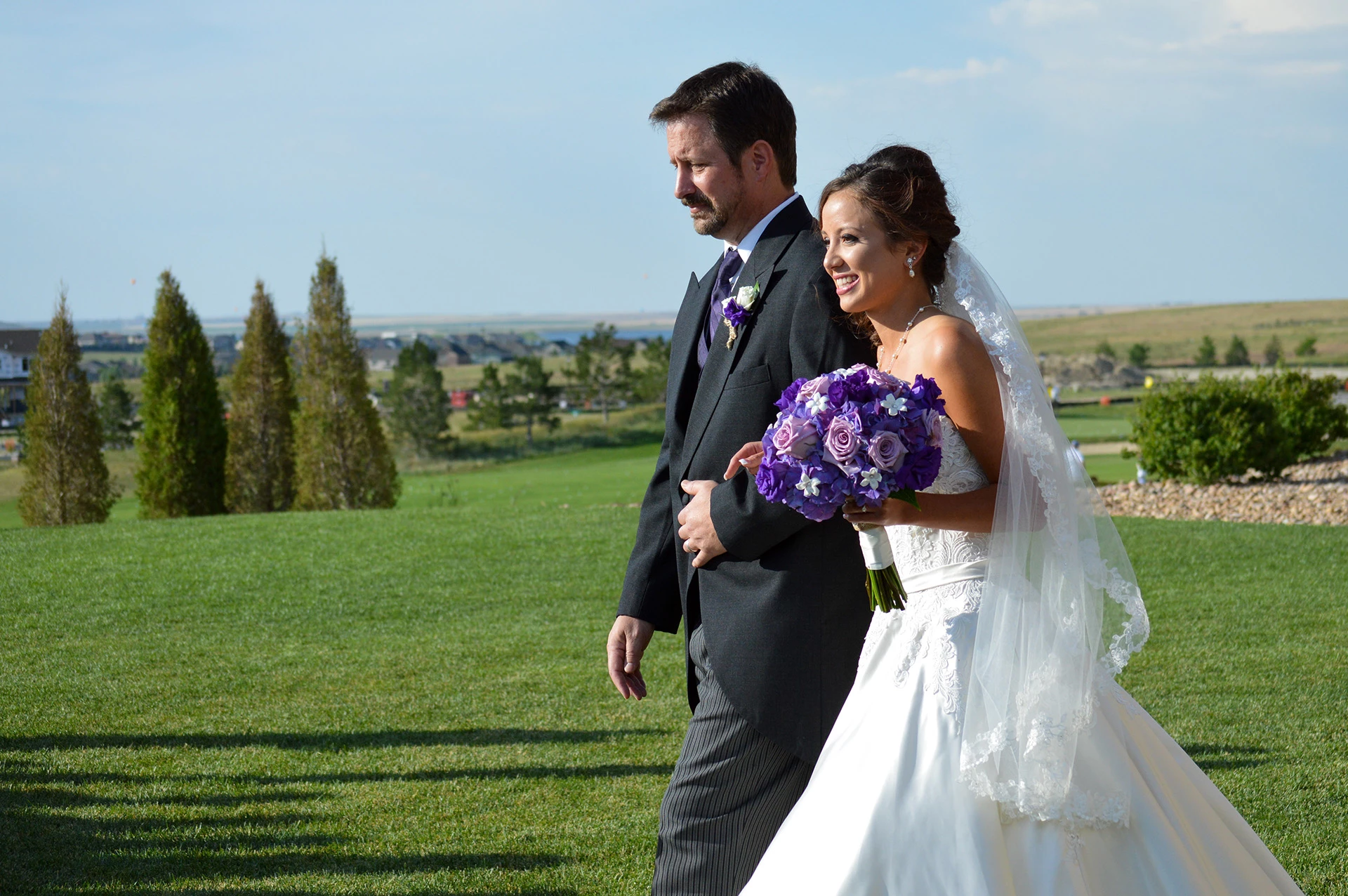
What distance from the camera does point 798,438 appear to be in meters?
2.61

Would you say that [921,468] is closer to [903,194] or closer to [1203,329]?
[903,194]

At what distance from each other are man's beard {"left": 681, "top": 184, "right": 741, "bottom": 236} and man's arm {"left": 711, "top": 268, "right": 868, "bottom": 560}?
1.23ft

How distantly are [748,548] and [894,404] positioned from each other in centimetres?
57

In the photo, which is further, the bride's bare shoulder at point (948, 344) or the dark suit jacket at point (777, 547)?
the dark suit jacket at point (777, 547)

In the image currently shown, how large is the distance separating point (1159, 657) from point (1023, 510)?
6033mm

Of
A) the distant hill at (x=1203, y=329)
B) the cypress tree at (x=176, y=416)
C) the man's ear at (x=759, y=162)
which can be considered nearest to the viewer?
the man's ear at (x=759, y=162)

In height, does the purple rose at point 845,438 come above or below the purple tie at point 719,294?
below

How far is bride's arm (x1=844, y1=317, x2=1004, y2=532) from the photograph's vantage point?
2.86 metres

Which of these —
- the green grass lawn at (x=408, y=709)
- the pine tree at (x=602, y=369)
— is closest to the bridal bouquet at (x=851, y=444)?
the green grass lawn at (x=408, y=709)

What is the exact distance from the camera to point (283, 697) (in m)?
7.72

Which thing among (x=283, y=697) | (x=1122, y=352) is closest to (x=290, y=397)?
(x=283, y=697)

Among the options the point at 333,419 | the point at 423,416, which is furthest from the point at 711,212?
the point at 423,416

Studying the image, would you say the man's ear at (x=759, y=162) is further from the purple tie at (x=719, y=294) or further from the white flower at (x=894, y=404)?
the white flower at (x=894, y=404)

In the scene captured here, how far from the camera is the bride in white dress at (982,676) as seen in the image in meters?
2.66
